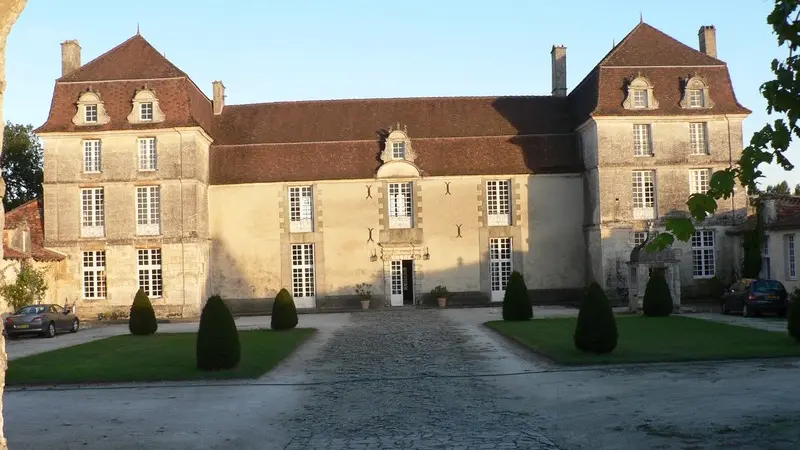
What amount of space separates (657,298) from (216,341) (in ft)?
46.8

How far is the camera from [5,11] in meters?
4.62

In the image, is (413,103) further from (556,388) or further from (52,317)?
(556,388)

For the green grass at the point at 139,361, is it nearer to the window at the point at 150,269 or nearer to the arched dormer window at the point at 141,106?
the window at the point at 150,269

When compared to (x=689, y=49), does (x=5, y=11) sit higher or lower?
lower

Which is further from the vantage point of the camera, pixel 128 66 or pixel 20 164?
pixel 20 164

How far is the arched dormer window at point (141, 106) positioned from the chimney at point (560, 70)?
17.9 m

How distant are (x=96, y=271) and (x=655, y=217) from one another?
73.3 ft

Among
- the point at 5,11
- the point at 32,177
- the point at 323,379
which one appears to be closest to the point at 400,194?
the point at 323,379

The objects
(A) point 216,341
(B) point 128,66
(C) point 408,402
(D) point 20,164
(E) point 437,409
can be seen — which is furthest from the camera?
(D) point 20,164

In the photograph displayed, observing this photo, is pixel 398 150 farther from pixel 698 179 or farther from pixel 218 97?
pixel 698 179

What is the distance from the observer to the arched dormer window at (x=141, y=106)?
30953 mm

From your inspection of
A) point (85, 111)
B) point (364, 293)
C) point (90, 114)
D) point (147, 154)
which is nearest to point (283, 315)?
point (364, 293)

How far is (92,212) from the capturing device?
3130 centimetres

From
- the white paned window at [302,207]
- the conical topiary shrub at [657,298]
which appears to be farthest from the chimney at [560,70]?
the conical topiary shrub at [657,298]
